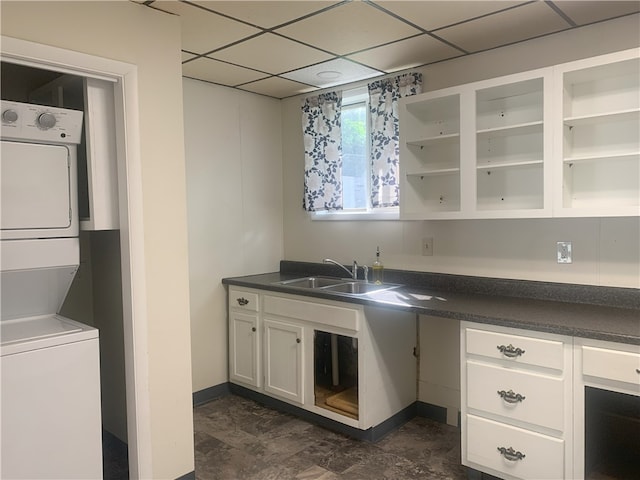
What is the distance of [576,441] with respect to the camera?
196cm

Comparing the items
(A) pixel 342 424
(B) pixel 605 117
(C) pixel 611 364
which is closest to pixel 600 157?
(B) pixel 605 117

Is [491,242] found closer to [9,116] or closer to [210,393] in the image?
[210,393]

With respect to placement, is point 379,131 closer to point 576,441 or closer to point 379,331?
point 379,331

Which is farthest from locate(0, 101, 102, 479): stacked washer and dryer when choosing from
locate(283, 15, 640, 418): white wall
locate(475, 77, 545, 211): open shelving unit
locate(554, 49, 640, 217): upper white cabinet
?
locate(554, 49, 640, 217): upper white cabinet

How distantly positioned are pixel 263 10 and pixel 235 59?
2.38 ft

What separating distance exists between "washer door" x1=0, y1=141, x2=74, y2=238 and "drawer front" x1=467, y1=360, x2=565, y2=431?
6.25 ft

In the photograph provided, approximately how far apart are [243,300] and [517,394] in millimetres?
1866

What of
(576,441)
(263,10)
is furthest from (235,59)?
(576,441)

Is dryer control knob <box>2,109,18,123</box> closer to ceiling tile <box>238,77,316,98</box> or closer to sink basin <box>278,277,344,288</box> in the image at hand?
ceiling tile <box>238,77,316,98</box>

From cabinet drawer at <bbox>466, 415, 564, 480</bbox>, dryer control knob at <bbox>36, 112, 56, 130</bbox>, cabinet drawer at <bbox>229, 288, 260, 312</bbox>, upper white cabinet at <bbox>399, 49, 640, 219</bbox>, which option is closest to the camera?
dryer control knob at <bbox>36, 112, 56, 130</bbox>

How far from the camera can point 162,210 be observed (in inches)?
85.0

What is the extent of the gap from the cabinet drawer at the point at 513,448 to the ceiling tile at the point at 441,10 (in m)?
1.83

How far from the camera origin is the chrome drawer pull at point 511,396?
6.79 feet

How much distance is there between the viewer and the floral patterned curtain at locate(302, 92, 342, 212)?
3396mm
